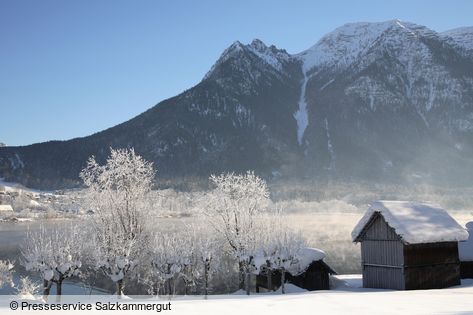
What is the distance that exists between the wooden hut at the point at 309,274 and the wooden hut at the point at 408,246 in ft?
17.4

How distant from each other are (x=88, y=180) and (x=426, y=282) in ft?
97.9

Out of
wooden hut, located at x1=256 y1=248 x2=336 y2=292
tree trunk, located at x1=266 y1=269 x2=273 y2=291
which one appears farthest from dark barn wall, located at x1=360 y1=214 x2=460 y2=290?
tree trunk, located at x1=266 y1=269 x2=273 y2=291

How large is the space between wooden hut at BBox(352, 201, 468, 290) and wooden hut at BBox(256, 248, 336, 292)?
5294 millimetres

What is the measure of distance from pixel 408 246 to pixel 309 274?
10898 mm

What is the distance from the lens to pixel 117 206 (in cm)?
4738

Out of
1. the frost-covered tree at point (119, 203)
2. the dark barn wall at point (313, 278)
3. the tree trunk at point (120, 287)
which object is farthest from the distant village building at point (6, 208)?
the tree trunk at point (120, 287)

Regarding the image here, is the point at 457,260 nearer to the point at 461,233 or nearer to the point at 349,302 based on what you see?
the point at 461,233

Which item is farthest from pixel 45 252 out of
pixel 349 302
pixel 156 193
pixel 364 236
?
pixel 364 236

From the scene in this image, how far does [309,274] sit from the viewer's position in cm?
4656

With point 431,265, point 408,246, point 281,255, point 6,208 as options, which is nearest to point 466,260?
point 431,265

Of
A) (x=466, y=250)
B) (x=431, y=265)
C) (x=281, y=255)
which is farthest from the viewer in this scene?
(x=466, y=250)

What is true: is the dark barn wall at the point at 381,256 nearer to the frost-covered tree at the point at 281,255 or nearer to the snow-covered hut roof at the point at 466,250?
the frost-covered tree at the point at 281,255

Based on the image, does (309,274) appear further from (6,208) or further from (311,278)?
(6,208)

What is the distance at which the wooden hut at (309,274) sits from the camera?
45969 mm
